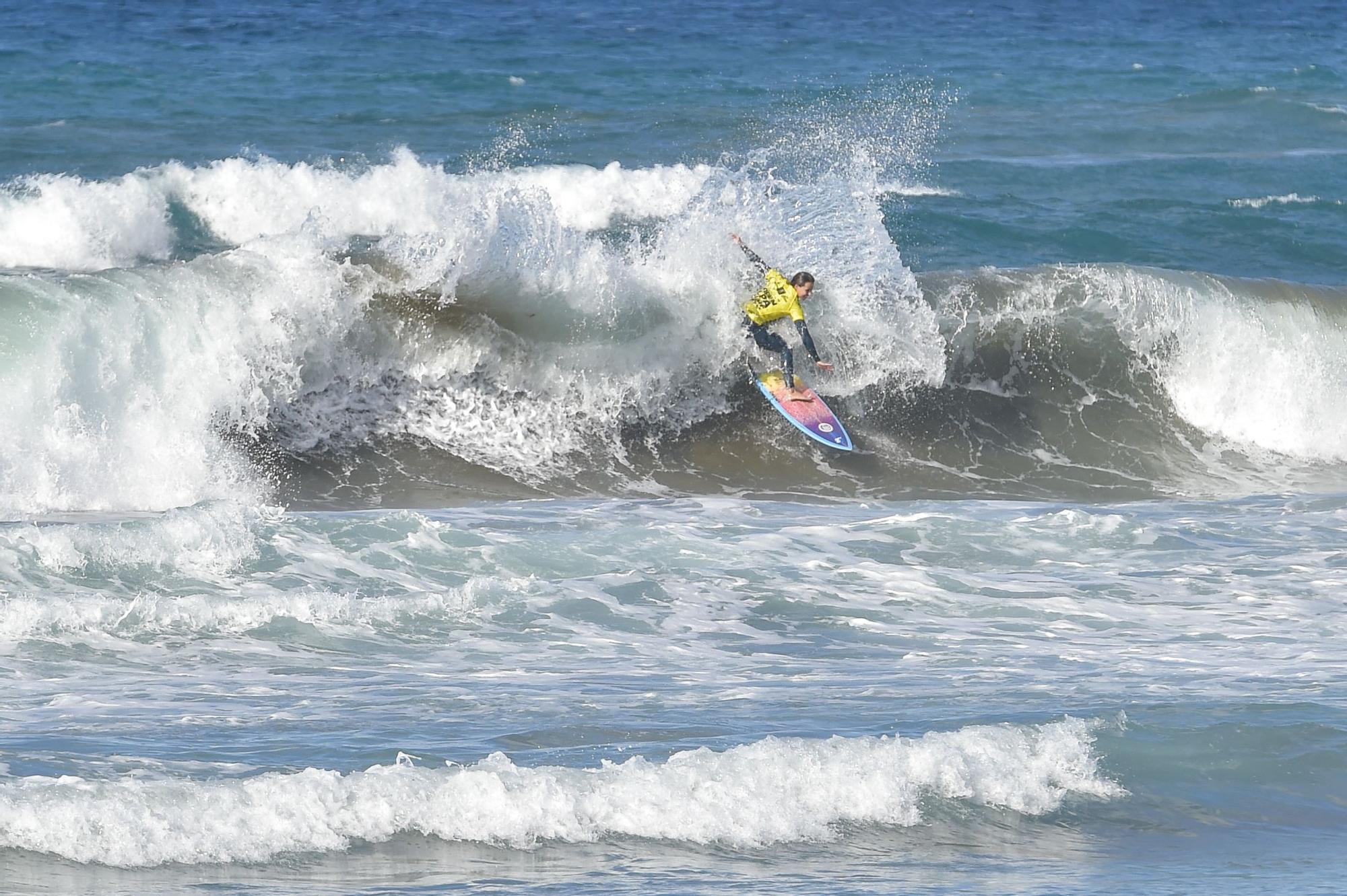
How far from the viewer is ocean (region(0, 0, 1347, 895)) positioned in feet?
20.9

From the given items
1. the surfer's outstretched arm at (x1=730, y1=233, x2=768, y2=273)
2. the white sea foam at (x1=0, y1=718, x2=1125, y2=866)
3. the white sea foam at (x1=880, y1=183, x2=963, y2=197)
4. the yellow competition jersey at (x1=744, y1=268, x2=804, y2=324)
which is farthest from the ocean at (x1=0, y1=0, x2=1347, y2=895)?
the yellow competition jersey at (x1=744, y1=268, x2=804, y2=324)

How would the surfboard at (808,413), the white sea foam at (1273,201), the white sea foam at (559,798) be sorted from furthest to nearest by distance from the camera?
the white sea foam at (1273,201)
the surfboard at (808,413)
the white sea foam at (559,798)

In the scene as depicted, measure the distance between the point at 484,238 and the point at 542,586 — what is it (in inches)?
225

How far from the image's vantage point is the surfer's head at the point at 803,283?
13.9m

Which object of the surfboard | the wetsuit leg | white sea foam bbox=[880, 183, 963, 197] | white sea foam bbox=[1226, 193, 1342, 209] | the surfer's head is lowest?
the surfboard

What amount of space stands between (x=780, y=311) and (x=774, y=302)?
93mm

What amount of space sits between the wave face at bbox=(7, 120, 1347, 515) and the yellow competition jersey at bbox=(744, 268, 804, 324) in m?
0.65

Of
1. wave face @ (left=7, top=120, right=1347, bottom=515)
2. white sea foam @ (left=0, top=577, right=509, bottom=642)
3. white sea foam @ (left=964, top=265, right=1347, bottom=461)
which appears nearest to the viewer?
white sea foam @ (left=0, top=577, right=509, bottom=642)

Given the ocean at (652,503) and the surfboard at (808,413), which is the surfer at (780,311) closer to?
the surfboard at (808,413)

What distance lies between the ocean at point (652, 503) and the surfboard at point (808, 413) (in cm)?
21

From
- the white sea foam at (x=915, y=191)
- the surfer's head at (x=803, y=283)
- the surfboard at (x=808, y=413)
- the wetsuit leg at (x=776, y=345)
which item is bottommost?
the surfboard at (x=808, y=413)

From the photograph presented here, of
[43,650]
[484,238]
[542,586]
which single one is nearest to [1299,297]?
[484,238]

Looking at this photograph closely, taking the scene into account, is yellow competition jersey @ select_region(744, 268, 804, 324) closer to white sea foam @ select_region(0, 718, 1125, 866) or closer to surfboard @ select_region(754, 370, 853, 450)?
surfboard @ select_region(754, 370, 853, 450)

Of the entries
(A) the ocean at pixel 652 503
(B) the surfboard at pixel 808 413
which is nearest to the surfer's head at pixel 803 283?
(B) the surfboard at pixel 808 413
